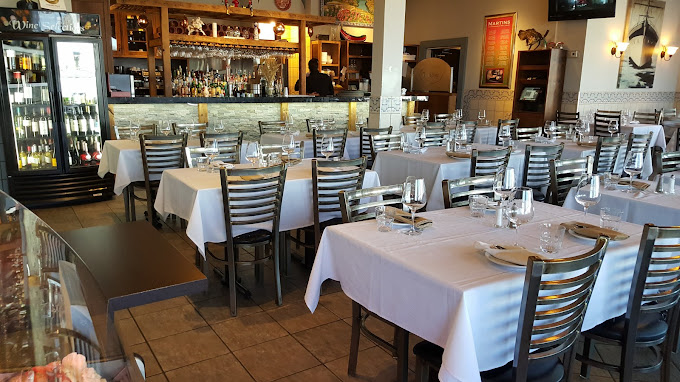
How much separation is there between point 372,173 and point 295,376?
80.2 inches

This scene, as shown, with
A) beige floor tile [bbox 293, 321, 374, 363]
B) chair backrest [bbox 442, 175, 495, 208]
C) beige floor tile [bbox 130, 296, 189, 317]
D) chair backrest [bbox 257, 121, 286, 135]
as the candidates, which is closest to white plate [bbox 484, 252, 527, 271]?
chair backrest [bbox 442, 175, 495, 208]

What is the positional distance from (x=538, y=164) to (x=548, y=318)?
3.36m

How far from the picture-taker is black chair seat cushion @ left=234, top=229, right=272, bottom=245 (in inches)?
143

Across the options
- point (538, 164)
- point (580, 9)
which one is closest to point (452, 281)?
point (538, 164)

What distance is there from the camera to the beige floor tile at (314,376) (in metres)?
2.85

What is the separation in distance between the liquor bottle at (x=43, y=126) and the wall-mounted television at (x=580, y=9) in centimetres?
894

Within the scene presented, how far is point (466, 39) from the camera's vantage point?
12062mm

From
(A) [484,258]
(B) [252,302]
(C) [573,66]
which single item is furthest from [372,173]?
(C) [573,66]

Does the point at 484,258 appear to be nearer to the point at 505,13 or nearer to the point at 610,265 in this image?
the point at 610,265

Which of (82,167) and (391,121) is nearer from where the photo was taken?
(82,167)

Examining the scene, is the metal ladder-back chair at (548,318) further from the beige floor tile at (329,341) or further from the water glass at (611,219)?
the beige floor tile at (329,341)

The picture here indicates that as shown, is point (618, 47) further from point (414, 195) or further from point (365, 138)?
point (414, 195)

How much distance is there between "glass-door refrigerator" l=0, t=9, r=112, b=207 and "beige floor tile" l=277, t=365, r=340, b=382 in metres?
4.93

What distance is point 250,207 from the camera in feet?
11.6
